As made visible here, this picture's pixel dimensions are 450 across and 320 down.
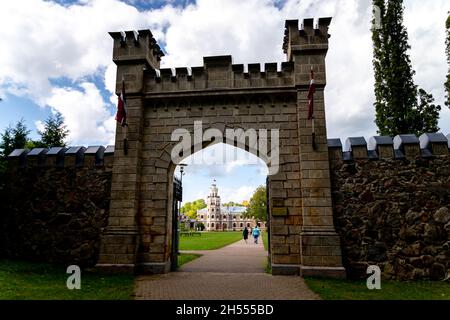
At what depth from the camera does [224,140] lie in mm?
9172

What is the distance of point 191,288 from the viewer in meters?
6.80

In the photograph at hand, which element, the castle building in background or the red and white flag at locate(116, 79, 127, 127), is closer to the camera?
the red and white flag at locate(116, 79, 127, 127)

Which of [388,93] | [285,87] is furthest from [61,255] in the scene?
[388,93]

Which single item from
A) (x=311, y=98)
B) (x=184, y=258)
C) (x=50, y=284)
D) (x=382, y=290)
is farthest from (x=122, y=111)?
(x=382, y=290)

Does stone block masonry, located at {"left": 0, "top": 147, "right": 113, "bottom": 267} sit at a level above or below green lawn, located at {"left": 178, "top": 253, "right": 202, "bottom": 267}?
above

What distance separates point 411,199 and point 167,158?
6.69 metres

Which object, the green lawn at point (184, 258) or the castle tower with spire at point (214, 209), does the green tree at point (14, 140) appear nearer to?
the green lawn at point (184, 258)

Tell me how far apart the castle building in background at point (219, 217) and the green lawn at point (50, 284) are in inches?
3893

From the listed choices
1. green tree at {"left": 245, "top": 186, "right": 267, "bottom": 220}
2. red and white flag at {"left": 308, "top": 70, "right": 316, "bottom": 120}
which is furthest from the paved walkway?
green tree at {"left": 245, "top": 186, "right": 267, "bottom": 220}

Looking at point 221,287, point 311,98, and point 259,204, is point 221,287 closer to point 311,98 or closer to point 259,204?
point 311,98

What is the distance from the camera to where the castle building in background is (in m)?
107

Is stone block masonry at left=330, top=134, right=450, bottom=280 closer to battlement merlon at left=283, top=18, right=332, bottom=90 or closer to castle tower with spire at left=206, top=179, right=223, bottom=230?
battlement merlon at left=283, top=18, right=332, bottom=90

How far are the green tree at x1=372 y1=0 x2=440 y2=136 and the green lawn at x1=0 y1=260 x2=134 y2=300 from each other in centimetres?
1565
